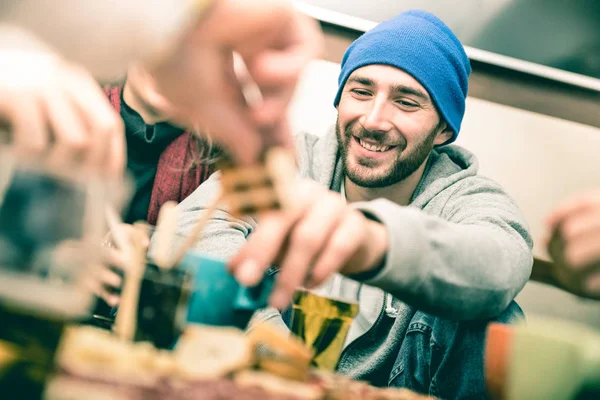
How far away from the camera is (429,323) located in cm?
88

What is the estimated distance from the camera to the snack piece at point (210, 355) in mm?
368

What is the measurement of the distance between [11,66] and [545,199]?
5.77 feet

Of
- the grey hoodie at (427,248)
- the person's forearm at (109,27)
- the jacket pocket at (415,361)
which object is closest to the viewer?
the person's forearm at (109,27)

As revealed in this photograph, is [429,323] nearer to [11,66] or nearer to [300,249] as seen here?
[300,249]

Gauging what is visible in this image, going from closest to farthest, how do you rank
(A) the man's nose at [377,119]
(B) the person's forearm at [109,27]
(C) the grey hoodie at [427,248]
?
(B) the person's forearm at [109,27]
(C) the grey hoodie at [427,248]
(A) the man's nose at [377,119]

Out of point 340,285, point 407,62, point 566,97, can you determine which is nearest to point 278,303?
point 340,285

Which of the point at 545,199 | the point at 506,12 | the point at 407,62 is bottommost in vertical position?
the point at 545,199

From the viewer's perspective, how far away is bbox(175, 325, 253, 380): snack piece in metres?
0.37

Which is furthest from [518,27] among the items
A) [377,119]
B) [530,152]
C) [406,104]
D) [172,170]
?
[172,170]

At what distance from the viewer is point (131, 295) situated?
46 cm

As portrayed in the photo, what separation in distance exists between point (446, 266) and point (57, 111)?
0.44m

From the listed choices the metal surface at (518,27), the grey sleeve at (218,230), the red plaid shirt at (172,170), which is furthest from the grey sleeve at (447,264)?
the metal surface at (518,27)

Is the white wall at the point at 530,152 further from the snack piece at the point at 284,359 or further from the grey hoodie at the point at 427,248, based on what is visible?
the snack piece at the point at 284,359

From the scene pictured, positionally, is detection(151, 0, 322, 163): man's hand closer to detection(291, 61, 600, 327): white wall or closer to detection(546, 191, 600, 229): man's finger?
detection(546, 191, 600, 229): man's finger
